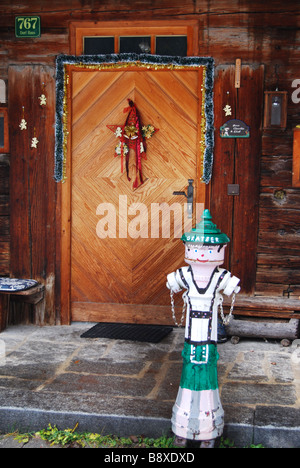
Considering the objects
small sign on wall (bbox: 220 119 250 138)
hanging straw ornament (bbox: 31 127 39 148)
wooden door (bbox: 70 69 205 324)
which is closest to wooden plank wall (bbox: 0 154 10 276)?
hanging straw ornament (bbox: 31 127 39 148)

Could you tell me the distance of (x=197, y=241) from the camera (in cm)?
311

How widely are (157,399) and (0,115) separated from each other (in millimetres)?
3554

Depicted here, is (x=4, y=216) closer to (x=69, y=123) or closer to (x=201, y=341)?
(x=69, y=123)

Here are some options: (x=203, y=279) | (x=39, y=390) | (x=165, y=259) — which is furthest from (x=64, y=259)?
(x=203, y=279)

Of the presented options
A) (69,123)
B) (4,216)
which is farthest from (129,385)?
(69,123)

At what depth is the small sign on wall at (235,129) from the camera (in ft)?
17.1

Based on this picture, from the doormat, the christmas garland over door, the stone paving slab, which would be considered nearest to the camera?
the stone paving slab

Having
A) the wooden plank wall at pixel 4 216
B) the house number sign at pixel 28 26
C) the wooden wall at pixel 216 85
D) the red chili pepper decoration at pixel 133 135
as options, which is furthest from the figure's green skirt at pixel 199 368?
the house number sign at pixel 28 26

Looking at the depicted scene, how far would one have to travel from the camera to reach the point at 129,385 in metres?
3.90

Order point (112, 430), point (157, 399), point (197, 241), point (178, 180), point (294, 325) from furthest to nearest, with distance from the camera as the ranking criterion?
point (178, 180) → point (294, 325) → point (157, 399) → point (112, 430) → point (197, 241)

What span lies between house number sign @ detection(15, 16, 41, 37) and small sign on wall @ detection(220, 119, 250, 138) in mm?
2238

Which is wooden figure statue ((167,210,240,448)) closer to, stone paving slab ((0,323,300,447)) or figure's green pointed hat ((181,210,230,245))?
figure's green pointed hat ((181,210,230,245))

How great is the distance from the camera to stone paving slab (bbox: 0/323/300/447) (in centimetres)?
337
